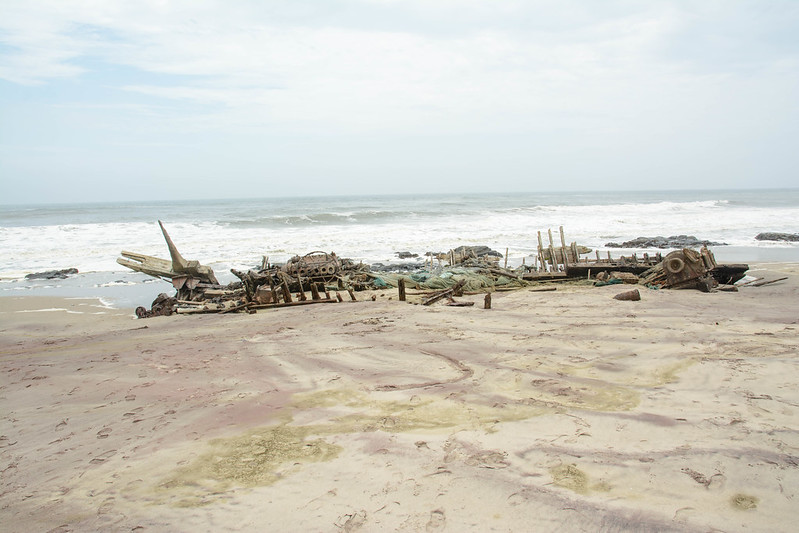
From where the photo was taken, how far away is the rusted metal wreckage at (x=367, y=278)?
44.8ft

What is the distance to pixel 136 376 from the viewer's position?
24.0 feet

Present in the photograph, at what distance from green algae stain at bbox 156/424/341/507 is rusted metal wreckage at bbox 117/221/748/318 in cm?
735

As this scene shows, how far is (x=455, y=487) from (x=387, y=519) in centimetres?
63

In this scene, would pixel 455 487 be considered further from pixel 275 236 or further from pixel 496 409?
pixel 275 236

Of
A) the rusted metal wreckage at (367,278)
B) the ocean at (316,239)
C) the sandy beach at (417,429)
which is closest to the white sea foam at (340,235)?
the ocean at (316,239)

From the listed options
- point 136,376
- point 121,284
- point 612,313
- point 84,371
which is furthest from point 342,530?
point 121,284

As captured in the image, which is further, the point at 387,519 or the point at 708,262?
the point at 708,262

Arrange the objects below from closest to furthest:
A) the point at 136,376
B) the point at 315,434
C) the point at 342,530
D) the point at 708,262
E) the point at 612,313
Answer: the point at 342,530 → the point at 315,434 → the point at 136,376 → the point at 612,313 → the point at 708,262

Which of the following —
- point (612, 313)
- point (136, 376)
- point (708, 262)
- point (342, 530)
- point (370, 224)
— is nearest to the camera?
point (342, 530)

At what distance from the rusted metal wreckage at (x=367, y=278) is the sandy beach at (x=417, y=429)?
13.0ft

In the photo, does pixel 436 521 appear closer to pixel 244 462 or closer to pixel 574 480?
pixel 574 480

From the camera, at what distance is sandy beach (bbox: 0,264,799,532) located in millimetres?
3756

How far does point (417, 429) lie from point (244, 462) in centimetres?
164

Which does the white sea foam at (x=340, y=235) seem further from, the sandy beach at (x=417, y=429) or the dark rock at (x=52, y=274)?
the sandy beach at (x=417, y=429)
